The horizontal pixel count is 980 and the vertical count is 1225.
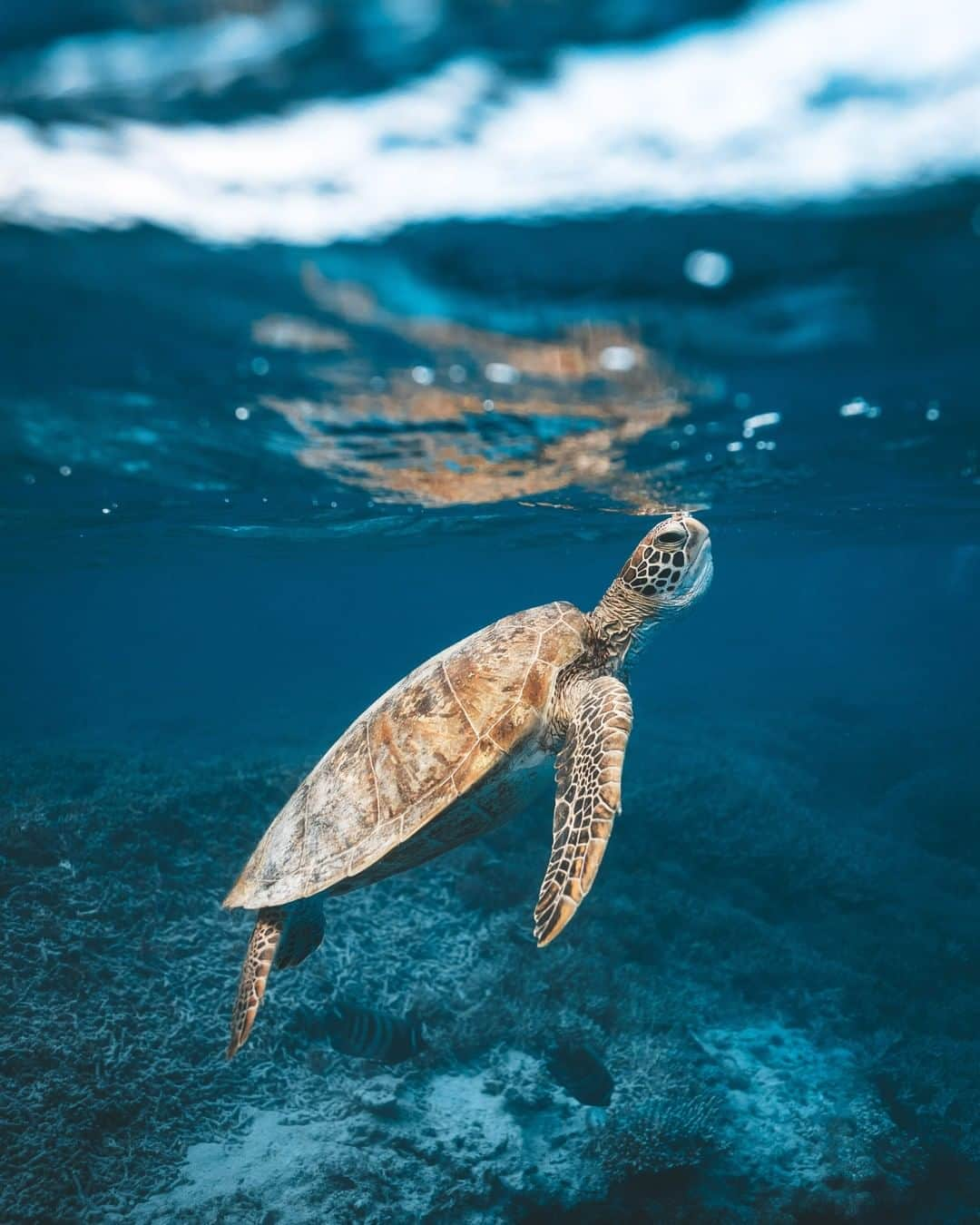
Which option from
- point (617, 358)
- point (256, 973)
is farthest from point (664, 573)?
point (256, 973)

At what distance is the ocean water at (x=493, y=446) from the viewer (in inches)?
129

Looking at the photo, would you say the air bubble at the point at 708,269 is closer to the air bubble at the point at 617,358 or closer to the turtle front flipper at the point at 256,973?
the air bubble at the point at 617,358

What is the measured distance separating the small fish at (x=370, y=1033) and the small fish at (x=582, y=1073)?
1.40 meters

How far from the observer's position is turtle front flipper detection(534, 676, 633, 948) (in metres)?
3.65

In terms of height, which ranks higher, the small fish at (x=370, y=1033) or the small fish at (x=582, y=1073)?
the small fish at (x=370, y=1033)

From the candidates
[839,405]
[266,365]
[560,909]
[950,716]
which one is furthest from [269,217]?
[950,716]

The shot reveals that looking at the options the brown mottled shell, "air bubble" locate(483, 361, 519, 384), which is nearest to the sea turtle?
the brown mottled shell

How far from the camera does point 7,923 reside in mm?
6578

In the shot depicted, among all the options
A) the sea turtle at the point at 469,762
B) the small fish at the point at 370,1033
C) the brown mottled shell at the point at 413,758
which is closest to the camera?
the sea turtle at the point at 469,762

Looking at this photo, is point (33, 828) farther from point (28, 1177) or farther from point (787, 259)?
point (787, 259)

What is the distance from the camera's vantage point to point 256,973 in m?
4.91

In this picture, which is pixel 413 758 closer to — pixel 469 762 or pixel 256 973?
pixel 469 762

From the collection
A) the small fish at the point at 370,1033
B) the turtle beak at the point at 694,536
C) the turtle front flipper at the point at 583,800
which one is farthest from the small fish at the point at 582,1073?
the turtle beak at the point at 694,536

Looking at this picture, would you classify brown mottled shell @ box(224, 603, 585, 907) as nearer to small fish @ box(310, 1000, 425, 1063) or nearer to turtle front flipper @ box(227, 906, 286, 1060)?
turtle front flipper @ box(227, 906, 286, 1060)
